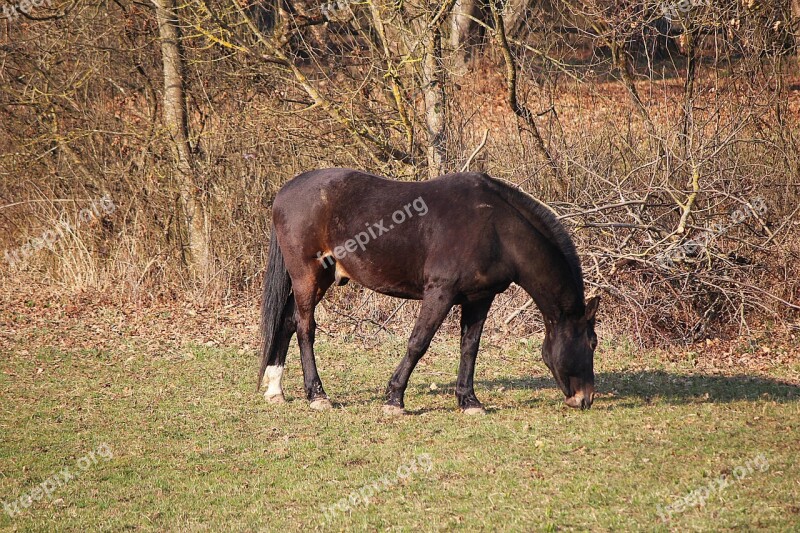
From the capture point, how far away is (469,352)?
24.4ft

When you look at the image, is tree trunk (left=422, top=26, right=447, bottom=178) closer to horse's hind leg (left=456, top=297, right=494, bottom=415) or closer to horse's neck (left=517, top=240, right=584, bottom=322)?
horse's hind leg (left=456, top=297, right=494, bottom=415)

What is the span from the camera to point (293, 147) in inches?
524

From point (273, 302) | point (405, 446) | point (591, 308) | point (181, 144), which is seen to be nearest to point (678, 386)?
point (591, 308)

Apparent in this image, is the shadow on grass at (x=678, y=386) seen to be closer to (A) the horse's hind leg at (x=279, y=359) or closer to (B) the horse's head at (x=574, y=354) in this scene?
(B) the horse's head at (x=574, y=354)

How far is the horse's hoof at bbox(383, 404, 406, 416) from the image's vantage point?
7277mm

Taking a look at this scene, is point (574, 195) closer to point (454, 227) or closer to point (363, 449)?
point (454, 227)

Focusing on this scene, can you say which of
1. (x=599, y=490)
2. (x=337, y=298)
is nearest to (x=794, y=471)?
(x=599, y=490)

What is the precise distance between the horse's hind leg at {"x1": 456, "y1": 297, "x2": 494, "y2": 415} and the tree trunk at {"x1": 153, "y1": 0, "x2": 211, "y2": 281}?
678cm

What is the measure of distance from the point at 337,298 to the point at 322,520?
7.92 metres

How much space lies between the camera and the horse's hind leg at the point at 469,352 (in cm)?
738

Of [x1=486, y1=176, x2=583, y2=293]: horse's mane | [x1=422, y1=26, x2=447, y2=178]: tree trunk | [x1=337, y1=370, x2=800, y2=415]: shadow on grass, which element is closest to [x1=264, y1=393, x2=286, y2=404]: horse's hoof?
[x1=337, y1=370, x2=800, y2=415]: shadow on grass

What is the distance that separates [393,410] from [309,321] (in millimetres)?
1198

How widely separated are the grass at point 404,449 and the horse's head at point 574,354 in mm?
195

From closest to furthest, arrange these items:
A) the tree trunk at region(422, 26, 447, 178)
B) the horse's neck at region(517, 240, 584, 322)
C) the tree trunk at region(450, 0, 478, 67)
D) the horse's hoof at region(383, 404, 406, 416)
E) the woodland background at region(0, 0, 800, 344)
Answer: the horse's neck at region(517, 240, 584, 322)
the horse's hoof at region(383, 404, 406, 416)
the woodland background at region(0, 0, 800, 344)
the tree trunk at region(422, 26, 447, 178)
the tree trunk at region(450, 0, 478, 67)
